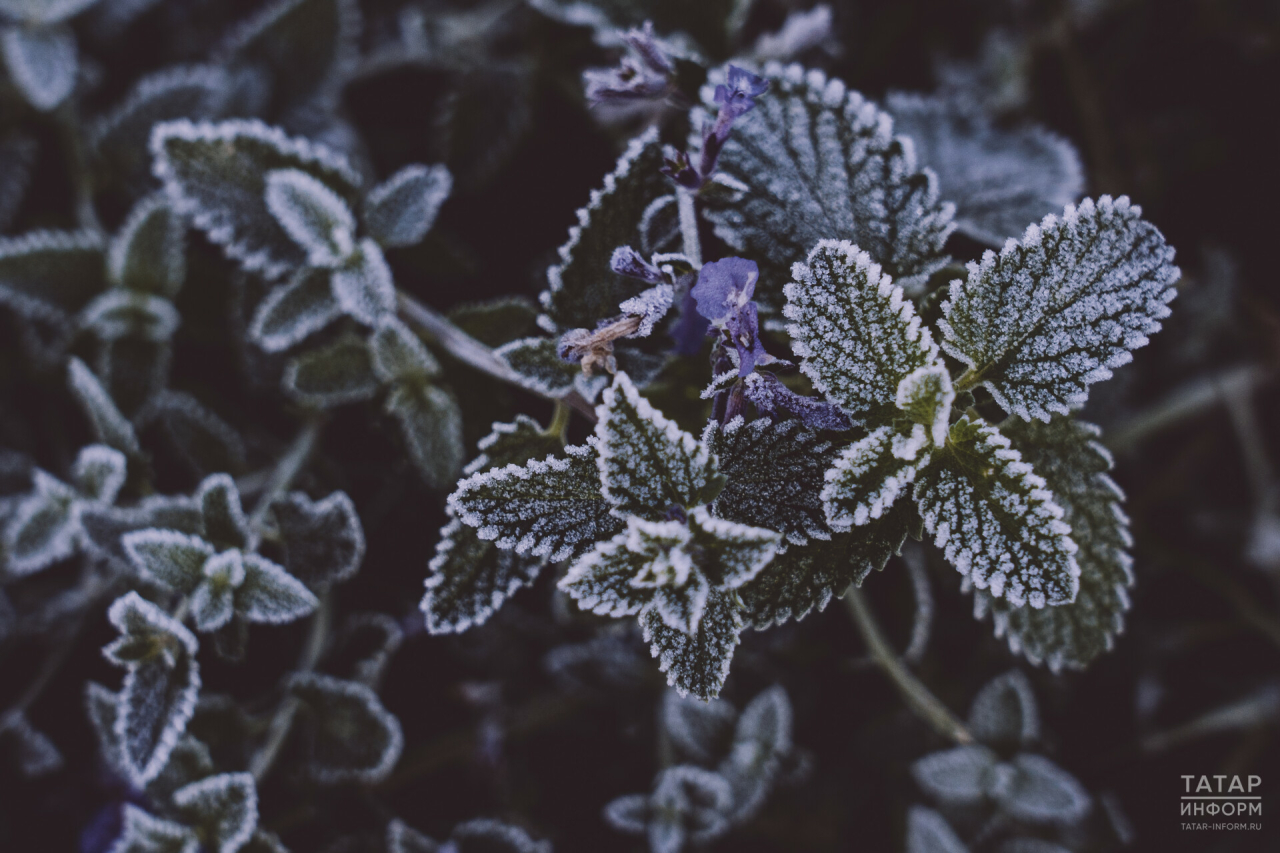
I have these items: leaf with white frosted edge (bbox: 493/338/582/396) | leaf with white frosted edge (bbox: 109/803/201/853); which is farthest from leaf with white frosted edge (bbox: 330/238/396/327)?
leaf with white frosted edge (bbox: 109/803/201/853)

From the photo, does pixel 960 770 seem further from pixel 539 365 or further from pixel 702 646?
pixel 539 365

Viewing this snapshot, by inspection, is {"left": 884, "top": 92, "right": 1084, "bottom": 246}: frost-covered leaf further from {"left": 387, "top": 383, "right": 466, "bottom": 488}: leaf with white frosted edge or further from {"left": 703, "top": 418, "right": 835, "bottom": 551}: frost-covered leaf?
{"left": 387, "top": 383, "right": 466, "bottom": 488}: leaf with white frosted edge

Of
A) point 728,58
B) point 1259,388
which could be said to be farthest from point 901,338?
point 1259,388

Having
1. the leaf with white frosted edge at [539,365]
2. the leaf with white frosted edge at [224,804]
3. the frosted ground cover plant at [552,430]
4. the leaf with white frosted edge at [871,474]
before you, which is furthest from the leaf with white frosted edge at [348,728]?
the leaf with white frosted edge at [871,474]

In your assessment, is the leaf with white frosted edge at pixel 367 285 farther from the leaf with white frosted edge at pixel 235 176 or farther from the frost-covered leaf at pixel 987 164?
the frost-covered leaf at pixel 987 164

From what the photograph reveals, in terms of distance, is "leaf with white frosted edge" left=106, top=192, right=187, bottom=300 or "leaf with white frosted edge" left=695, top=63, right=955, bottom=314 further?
"leaf with white frosted edge" left=106, top=192, right=187, bottom=300

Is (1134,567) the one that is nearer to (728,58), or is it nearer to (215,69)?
(728,58)
